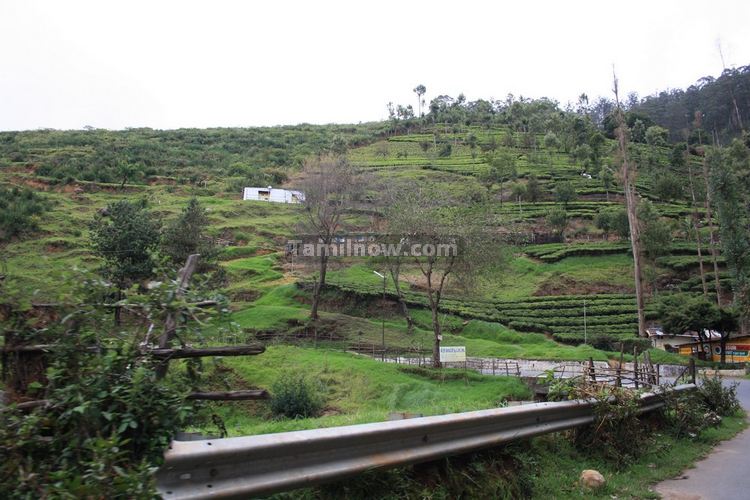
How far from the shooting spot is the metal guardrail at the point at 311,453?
2889mm

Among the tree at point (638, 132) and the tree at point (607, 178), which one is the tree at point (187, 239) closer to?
the tree at point (607, 178)

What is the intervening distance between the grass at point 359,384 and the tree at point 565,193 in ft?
159

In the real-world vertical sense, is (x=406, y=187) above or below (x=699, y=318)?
above

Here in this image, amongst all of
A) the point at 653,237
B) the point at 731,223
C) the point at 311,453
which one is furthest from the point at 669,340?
the point at 311,453

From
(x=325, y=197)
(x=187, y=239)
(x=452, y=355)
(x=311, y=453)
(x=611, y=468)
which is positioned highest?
(x=325, y=197)

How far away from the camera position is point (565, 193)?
7144 centimetres

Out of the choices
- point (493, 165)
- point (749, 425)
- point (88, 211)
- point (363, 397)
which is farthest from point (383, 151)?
point (749, 425)

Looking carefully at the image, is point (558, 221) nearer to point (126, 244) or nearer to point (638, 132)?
point (126, 244)

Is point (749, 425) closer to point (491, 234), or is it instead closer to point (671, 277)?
point (491, 234)

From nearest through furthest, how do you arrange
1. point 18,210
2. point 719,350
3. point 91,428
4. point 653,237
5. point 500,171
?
point 91,428
point 719,350
point 653,237
point 18,210
point 500,171

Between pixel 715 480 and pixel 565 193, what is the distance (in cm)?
6869

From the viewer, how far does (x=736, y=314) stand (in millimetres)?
38625

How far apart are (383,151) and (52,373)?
→ 100961mm

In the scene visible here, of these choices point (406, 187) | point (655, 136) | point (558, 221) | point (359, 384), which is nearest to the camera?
point (359, 384)
